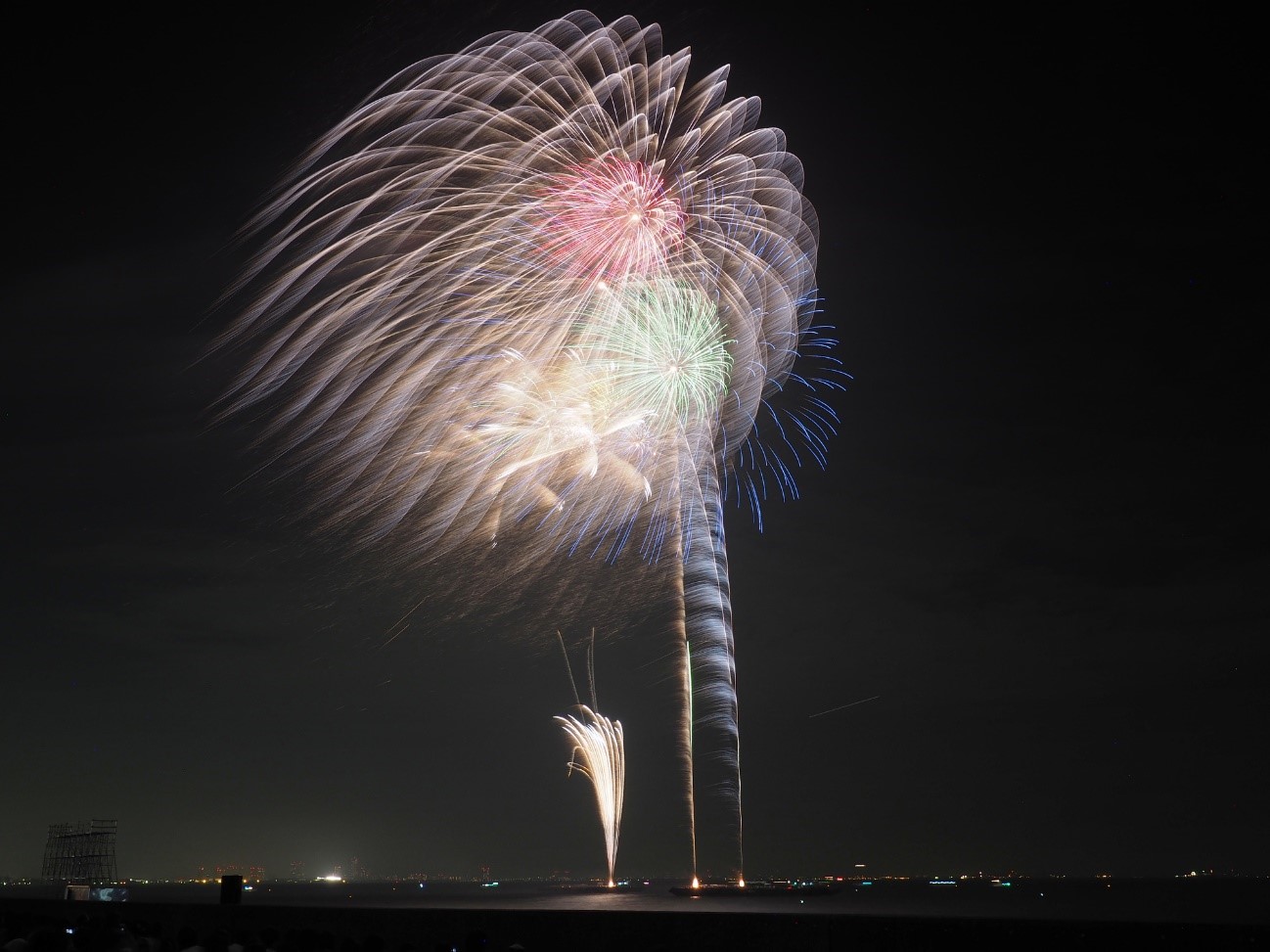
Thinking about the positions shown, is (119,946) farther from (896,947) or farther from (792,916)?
(896,947)

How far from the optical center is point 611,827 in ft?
114

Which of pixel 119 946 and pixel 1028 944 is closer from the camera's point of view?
pixel 1028 944

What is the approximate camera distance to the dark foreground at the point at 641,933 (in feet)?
23.7

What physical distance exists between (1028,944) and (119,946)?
20.9 ft

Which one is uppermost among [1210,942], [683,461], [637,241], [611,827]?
[637,241]

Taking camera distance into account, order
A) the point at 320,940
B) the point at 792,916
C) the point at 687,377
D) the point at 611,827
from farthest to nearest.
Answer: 1. the point at 611,827
2. the point at 687,377
3. the point at 320,940
4. the point at 792,916

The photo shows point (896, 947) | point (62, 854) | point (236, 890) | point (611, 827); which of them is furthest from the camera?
point (62, 854)

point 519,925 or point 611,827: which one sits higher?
point 611,827

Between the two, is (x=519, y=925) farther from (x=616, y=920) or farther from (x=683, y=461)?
(x=683, y=461)

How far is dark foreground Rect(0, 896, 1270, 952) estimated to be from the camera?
23.7 ft

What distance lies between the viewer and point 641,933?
345 inches

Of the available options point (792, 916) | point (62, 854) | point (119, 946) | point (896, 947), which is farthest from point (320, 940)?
point (62, 854)

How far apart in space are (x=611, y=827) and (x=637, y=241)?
20.8 metres

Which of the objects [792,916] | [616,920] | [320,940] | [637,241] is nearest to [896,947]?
[792,916]
